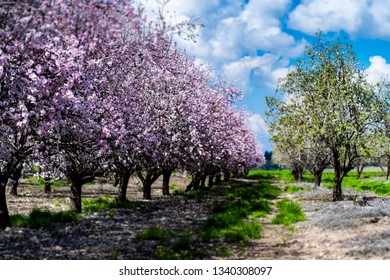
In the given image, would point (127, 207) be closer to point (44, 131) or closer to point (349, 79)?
point (44, 131)

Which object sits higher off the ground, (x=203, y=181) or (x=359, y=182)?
(x=203, y=181)

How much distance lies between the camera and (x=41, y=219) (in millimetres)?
21062

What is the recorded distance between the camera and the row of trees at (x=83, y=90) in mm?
15109

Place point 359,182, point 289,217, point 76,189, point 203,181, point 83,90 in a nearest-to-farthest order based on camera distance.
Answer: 1. point 83,90
2. point 289,217
3. point 76,189
4. point 203,181
5. point 359,182

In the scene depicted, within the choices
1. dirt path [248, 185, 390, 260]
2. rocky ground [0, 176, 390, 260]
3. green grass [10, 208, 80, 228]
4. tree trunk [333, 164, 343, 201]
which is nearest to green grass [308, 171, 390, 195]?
tree trunk [333, 164, 343, 201]

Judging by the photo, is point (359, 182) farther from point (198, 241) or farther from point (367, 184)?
point (198, 241)

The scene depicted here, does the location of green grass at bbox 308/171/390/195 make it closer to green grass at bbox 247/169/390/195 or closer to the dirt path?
green grass at bbox 247/169/390/195

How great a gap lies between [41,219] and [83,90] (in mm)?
7002

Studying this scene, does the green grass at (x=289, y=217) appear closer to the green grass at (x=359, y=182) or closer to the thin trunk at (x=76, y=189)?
the thin trunk at (x=76, y=189)

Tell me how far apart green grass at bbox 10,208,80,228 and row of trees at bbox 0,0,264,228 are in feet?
3.05

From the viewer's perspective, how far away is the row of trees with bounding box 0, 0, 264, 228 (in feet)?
49.6

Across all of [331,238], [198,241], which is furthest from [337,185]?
[198,241]

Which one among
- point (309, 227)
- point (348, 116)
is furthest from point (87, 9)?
point (348, 116)

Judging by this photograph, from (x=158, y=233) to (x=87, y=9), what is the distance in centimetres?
849
